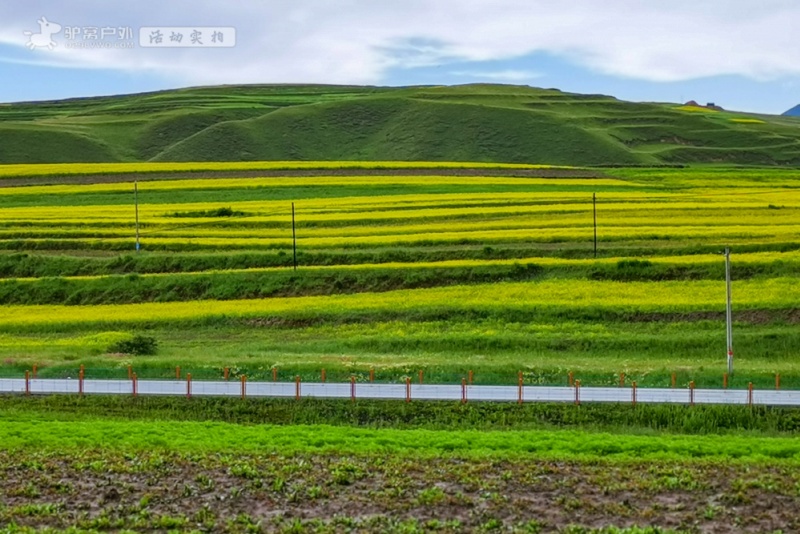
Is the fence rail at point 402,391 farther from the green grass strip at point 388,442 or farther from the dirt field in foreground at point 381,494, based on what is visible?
the dirt field in foreground at point 381,494

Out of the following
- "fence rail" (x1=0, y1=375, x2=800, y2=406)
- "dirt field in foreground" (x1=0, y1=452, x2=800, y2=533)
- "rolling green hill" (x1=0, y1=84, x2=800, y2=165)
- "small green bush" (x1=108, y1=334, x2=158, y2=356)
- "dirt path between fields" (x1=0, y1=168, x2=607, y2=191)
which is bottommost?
"dirt field in foreground" (x1=0, y1=452, x2=800, y2=533)

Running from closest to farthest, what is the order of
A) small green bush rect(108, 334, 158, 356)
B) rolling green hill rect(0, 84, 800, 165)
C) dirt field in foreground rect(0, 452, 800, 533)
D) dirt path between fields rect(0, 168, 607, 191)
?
1. dirt field in foreground rect(0, 452, 800, 533)
2. small green bush rect(108, 334, 158, 356)
3. dirt path between fields rect(0, 168, 607, 191)
4. rolling green hill rect(0, 84, 800, 165)

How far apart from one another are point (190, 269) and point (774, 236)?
126 ft

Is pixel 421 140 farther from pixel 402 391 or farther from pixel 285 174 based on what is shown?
pixel 402 391

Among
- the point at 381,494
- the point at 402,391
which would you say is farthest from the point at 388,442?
the point at 402,391

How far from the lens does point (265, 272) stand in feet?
178

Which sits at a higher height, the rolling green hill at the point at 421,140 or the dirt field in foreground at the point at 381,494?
the rolling green hill at the point at 421,140

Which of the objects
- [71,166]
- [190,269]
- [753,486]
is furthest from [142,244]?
[71,166]

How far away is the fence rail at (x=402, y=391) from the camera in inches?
1129

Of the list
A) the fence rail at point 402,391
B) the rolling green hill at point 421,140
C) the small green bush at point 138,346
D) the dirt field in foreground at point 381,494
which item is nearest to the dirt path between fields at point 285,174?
the rolling green hill at point 421,140

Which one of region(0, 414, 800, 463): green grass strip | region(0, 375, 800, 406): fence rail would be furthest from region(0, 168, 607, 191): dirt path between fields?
region(0, 414, 800, 463): green grass strip

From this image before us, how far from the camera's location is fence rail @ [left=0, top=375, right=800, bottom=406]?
94.1 feet

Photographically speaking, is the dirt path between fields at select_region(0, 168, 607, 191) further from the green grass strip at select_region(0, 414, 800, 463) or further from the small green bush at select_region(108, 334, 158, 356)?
the green grass strip at select_region(0, 414, 800, 463)

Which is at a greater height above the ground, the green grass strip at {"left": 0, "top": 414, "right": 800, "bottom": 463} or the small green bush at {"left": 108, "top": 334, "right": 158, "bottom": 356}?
the small green bush at {"left": 108, "top": 334, "right": 158, "bottom": 356}
